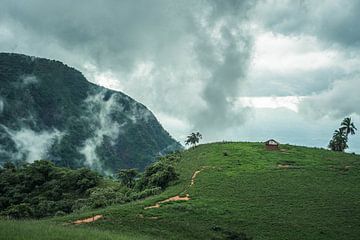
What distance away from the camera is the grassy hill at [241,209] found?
128ft

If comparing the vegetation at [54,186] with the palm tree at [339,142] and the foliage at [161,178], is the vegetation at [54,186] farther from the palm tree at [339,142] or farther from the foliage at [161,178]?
the palm tree at [339,142]

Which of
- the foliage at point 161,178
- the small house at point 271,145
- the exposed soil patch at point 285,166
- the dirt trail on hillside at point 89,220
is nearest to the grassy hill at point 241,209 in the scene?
the exposed soil patch at point 285,166

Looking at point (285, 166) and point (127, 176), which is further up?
point (285, 166)

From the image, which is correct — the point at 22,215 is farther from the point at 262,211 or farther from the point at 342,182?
the point at 342,182

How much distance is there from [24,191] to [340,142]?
266ft

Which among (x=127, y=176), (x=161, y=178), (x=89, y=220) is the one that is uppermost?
(x=127, y=176)

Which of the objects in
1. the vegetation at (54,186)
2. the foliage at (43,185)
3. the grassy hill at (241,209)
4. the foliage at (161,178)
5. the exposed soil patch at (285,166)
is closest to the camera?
the grassy hill at (241,209)

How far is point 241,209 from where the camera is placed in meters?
48.4

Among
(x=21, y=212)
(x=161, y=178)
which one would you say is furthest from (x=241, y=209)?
(x=21, y=212)

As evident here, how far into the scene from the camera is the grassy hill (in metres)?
38.9

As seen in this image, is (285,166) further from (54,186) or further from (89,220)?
(54,186)

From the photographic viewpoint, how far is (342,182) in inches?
2473

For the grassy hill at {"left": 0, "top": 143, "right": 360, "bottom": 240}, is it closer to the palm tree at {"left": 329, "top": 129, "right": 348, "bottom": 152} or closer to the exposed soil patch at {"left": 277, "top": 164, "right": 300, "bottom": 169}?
the exposed soil patch at {"left": 277, "top": 164, "right": 300, "bottom": 169}

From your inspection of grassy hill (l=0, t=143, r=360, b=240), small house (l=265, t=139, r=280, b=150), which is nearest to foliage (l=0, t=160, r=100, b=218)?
grassy hill (l=0, t=143, r=360, b=240)
